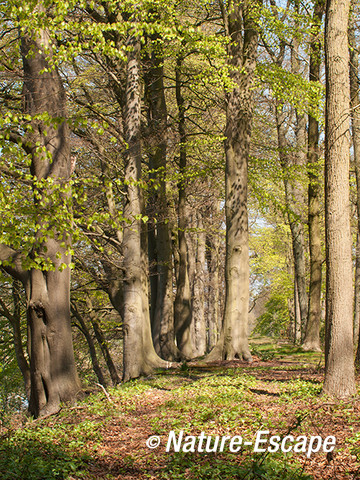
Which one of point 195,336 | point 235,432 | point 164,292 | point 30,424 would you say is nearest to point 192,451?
point 235,432

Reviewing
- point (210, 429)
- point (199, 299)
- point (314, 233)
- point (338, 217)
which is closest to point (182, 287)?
point (314, 233)

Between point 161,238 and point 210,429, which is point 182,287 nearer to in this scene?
point 161,238

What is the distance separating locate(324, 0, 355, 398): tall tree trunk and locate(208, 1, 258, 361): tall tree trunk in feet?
18.1

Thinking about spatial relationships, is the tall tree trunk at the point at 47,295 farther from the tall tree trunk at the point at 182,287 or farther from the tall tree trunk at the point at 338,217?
the tall tree trunk at the point at 182,287

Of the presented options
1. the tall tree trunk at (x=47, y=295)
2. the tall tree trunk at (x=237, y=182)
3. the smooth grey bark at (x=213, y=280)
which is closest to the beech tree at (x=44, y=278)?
the tall tree trunk at (x=47, y=295)

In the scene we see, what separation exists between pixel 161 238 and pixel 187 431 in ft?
32.9

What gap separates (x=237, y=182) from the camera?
1345cm

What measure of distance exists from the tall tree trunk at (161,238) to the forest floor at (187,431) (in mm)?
5698

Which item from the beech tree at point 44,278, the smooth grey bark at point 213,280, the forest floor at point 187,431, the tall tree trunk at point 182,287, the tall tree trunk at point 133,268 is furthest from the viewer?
the smooth grey bark at point 213,280

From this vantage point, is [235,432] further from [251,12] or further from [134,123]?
[251,12]

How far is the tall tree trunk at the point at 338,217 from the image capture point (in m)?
7.16

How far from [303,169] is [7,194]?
1096cm

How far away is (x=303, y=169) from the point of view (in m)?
16.1

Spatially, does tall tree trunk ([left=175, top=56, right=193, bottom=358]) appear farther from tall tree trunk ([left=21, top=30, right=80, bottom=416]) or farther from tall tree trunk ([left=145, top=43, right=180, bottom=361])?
tall tree trunk ([left=21, top=30, right=80, bottom=416])
